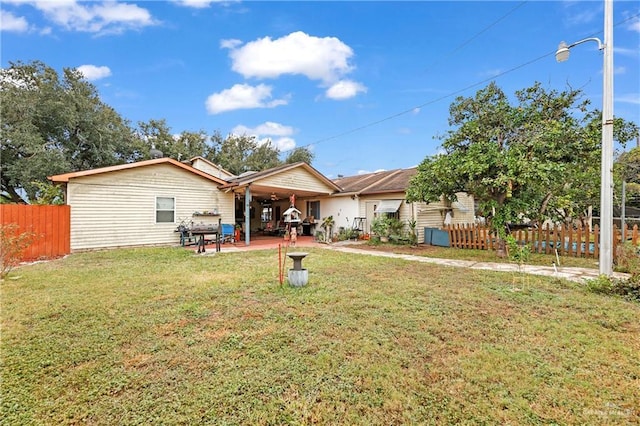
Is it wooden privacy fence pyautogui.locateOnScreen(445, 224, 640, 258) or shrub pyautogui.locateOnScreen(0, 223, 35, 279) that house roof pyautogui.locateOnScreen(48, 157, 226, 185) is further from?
wooden privacy fence pyautogui.locateOnScreen(445, 224, 640, 258)

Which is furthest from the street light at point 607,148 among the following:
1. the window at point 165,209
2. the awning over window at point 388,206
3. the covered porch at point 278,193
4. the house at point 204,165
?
the house at point 204,165

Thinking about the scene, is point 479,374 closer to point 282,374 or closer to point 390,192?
point 282,374

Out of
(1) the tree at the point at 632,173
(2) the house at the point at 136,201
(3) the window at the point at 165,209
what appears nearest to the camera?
(2) the house at the point at 136,201

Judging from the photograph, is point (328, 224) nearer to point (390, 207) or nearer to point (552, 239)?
point (390, 207)

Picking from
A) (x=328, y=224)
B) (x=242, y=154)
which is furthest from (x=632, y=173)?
(x=242, y=154)

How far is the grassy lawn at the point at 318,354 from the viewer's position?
2.25m

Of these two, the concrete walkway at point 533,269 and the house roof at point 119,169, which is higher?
the house roof at point 119,169

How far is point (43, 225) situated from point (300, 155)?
84.7 ft

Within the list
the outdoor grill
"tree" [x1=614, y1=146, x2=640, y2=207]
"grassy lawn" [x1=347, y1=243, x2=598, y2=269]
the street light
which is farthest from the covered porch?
"tree" [x1=614, y1=146, x2=640, y2=207]

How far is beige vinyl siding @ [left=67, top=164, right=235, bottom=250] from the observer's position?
10.2m

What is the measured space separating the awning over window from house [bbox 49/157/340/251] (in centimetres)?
349

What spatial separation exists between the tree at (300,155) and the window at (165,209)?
2161cm

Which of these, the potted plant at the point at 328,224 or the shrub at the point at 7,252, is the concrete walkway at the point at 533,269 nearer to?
the potted plant at the point at 328,224

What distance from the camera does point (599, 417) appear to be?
7.11 ft
